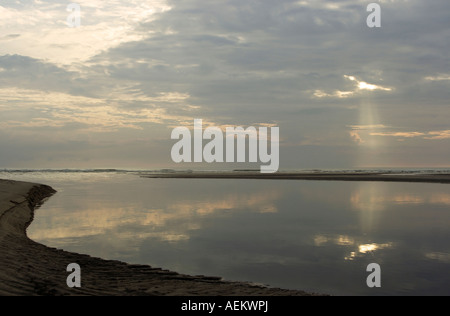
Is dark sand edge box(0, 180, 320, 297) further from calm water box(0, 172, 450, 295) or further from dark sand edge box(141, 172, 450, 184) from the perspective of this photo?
dark sand edge box(141, 172, 450, 184)

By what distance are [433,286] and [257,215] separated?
1625 centimetres

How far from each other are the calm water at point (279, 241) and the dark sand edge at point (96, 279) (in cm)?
106

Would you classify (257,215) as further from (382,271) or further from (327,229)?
(382,271)

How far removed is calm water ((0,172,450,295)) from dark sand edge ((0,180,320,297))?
3.47 ft

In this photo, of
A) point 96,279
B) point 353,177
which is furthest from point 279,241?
point 353,177

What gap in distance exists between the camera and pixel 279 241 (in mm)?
18484

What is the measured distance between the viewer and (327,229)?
21.5 meters

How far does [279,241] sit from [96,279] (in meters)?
9.65

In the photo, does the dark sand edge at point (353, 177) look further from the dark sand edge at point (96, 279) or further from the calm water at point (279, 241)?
the dark sand edge at point (96, 279)

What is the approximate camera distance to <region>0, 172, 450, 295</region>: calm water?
42.1 feet

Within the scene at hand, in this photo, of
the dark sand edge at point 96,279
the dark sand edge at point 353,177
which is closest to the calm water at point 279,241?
the dark sand edge at point 96,279

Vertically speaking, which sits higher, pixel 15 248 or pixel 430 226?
pixel 430 226
